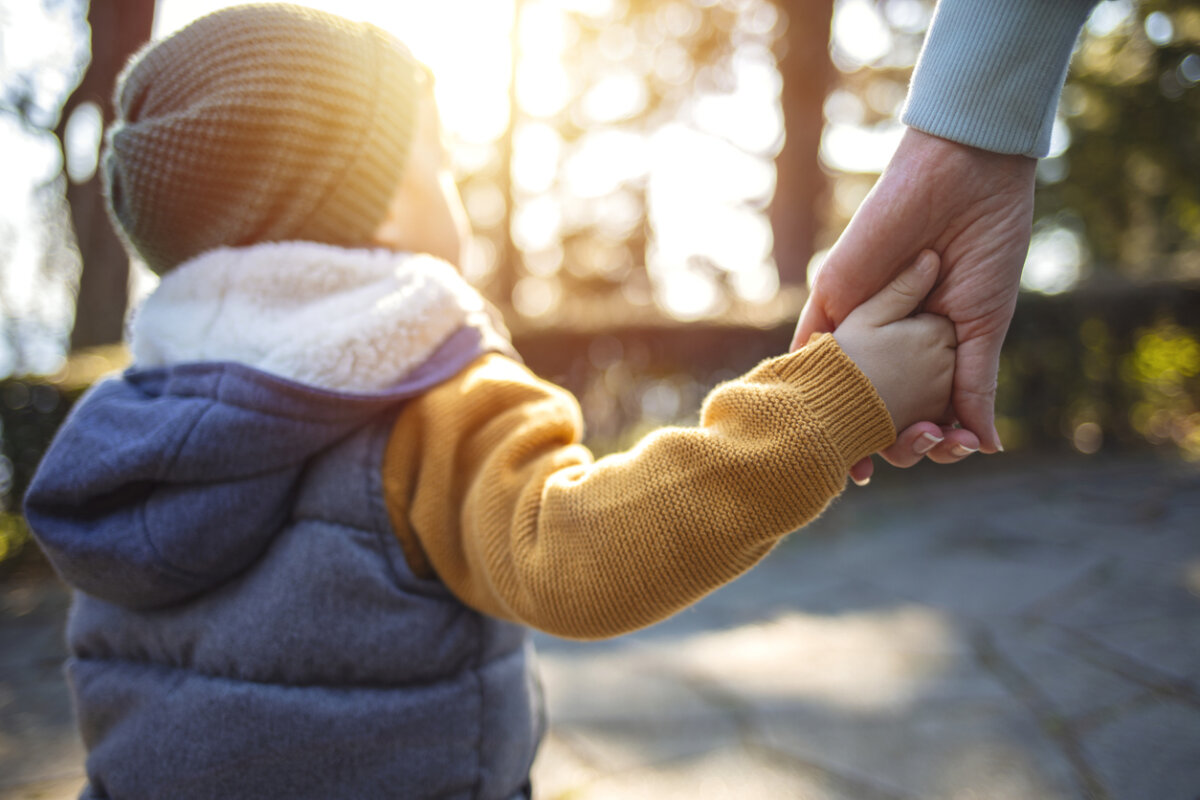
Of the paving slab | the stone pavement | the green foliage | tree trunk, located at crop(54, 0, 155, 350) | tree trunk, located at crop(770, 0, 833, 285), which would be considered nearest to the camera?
the paving slab

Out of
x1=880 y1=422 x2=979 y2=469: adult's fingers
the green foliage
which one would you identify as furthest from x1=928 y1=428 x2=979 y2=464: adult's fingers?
the green foliage

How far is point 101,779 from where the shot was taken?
1.07 meters

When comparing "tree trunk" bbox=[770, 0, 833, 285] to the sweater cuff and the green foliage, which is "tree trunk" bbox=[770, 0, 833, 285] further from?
the sweater cuff

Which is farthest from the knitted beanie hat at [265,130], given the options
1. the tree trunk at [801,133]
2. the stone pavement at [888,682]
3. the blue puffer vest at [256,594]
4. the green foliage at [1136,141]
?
the green foliage at [1136,141]

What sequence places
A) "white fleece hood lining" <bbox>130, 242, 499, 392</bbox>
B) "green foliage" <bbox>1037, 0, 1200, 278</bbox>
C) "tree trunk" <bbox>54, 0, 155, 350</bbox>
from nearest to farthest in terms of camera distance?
"white fleece hood lining" <bbox>130, 242, 499, 392</bbox>, "tree trunk" <bbox>54, 0, 155, 350</bbox>, "green foliage" <bbox>1037, 0, 1200, 278</bbox>

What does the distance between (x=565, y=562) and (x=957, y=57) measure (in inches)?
29.0

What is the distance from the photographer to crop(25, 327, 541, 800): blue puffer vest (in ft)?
3.19

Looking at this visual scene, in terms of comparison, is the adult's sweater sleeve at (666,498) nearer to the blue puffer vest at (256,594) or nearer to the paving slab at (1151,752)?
the blue puffer vest at (256,594)

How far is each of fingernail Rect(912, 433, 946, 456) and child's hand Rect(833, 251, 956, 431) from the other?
0.02 metres

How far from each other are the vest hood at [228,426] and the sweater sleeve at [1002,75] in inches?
27.6

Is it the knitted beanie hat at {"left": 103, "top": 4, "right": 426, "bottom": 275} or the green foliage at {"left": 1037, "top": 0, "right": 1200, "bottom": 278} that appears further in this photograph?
the green foliage at {"left": 1037, "top": 0, "right": 1200, "bottom": 278}

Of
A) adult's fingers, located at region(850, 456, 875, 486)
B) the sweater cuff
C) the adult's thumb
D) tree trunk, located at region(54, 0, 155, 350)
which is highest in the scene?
the adult's thumb

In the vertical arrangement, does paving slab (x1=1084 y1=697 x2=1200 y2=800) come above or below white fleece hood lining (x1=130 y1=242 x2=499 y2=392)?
below

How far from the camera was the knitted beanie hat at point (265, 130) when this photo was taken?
1105 millimetres
